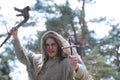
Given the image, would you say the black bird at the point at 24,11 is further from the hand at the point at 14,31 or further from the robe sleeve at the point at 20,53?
the robe sleeve at the point at 20,53

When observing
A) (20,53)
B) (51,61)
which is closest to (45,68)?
(51,61)

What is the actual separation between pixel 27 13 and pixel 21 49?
0.64 metres

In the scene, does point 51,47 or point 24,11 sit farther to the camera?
point 51,47

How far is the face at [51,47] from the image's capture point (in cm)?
348

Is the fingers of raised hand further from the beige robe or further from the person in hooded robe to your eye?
the beige robe

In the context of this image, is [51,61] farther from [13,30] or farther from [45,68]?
[13,30]

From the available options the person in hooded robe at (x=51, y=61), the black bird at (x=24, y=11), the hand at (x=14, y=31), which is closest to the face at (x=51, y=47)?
the person in hooded robe at (x=51, y=61)

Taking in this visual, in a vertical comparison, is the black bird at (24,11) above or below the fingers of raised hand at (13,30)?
above

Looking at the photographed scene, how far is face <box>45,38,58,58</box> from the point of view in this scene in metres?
3.48

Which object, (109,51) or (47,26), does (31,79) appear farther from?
(109,51)

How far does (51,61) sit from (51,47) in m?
0.16

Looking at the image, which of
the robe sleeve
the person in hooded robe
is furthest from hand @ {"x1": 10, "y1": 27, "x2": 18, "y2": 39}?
the robe sleeve

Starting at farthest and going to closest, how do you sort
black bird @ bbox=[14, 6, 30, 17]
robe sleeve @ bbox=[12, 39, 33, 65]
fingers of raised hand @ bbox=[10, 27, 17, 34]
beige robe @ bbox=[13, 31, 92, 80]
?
1. robe sleeve @ bbox=[12, 39, 33, 65]
2. beige robe @ bbox=[13, 31, 92, 80]
3. fingers of raised hand @ bbox=[10, 27, 17, 34]
4. black bird @ bbox=[14, 6, 30, 17]

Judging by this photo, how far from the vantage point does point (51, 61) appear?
11.8 feet
